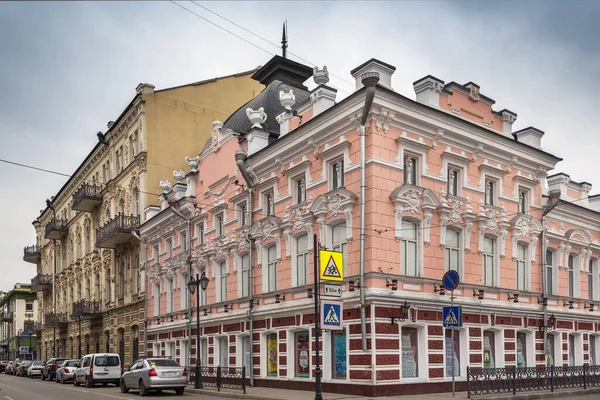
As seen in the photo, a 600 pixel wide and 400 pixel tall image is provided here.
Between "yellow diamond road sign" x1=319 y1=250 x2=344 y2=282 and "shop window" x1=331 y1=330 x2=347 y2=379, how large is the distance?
3.16 meters

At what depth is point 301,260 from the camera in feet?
78.7

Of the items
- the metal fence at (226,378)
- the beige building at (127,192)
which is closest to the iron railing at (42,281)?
the beige building at (127,192)

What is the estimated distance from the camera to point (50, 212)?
235ft

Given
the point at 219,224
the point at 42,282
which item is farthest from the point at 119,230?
the point at 42,282

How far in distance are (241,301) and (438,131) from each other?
10995 millimetres

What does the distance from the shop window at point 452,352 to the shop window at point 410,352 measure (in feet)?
4.68

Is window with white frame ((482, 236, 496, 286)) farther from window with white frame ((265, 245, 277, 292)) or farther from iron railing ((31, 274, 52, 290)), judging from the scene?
iron railing ((31, 274, 52, 290))

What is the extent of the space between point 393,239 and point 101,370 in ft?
57.7

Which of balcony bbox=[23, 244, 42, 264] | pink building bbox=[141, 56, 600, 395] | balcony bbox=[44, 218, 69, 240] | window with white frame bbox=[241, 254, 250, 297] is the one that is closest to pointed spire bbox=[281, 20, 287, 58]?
pink building bbox=[141, 56, 600, 395]

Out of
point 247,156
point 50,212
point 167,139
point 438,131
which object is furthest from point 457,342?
point 50,212

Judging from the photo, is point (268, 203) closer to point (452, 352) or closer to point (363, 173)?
point (363, 173)

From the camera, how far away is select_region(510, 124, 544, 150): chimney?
86.7ft

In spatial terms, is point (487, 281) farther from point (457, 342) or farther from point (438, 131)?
point (438, 131)

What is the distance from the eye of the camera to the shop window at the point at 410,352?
2075 centimetres
